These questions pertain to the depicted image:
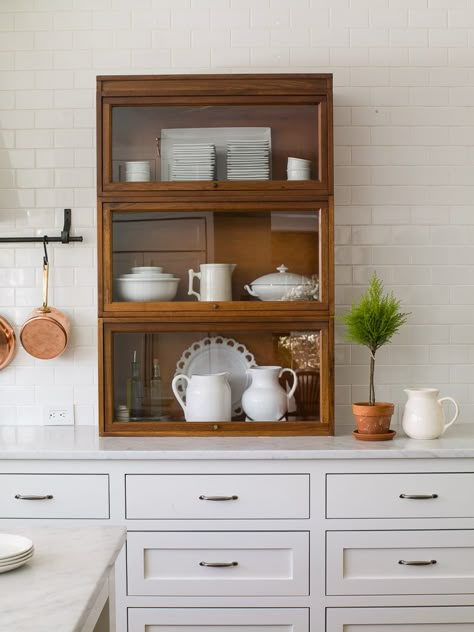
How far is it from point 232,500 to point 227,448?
0.19m

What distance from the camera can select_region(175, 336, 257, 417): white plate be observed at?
10.6 feet

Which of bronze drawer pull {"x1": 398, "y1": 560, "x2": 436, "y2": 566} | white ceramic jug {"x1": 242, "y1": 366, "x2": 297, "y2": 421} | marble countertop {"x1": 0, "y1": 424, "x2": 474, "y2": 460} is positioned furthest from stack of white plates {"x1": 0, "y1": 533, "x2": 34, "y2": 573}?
bronze drawer pull {"x1": 398, "y1": 560, "x2": 436, "y2": 566}

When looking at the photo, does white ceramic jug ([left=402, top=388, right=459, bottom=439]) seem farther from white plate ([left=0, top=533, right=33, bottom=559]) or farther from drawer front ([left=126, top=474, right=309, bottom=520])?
white plate ([left=0, top=533, right=33, bottom=559])

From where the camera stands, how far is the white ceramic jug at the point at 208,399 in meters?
3.20

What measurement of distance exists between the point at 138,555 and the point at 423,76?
2.34 m

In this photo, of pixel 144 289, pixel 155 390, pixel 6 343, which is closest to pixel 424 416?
pixel 155 390

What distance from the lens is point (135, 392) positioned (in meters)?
3.23

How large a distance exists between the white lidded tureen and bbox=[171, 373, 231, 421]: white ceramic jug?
1.23 ft

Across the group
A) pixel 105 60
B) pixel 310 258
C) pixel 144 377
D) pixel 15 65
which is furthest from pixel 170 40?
pixel 144 377

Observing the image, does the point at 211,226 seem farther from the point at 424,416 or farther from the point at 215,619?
the point at 215,619

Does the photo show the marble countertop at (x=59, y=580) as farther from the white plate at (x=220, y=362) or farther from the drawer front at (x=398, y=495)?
the white plate at (x=220, y=362)

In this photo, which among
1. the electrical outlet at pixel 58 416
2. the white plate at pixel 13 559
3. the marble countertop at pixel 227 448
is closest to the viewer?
the white plate at pixel 13 559

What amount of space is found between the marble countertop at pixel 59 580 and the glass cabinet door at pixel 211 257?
1328 millimetres

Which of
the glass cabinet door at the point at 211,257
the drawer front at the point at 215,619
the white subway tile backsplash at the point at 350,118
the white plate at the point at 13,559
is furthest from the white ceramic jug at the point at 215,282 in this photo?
the white plate at the point at 13,559
